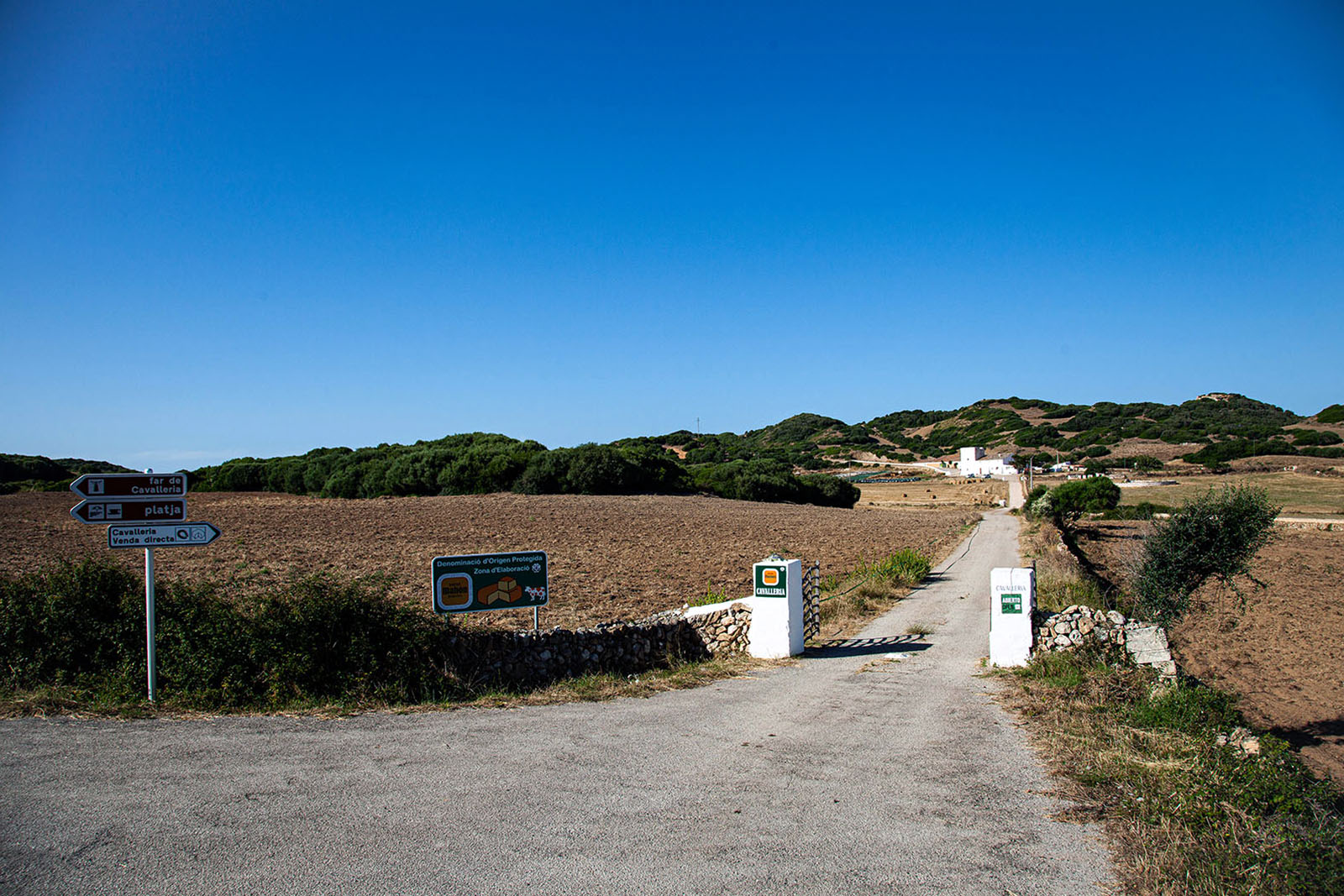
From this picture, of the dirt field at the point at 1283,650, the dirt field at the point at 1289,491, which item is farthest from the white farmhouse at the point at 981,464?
the dirt field at the point at 1283,650

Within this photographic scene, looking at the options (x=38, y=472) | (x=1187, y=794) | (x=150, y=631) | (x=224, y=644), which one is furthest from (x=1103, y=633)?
(x=38, y=472)

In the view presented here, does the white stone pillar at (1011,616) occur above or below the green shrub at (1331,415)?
below

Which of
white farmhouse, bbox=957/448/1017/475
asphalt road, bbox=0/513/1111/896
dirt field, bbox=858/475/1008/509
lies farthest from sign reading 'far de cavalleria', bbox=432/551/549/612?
white farmhouse, bbox=957/448/1017/475

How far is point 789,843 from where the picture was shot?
16.6 ft

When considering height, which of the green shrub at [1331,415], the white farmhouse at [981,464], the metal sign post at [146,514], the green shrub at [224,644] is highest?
the green shrub at [1331,415]

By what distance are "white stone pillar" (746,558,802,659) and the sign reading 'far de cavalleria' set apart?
3206mm

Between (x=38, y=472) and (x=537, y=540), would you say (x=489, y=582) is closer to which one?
(x=537, y=540)

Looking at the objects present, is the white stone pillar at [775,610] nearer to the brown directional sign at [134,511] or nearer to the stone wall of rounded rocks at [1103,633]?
the stone wall of rounded rocks at [1103,633]

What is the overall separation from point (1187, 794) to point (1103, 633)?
5275 millimetres

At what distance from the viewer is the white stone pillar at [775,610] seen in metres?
11.6

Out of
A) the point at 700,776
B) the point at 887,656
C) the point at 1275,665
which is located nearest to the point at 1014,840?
the point at 700,776

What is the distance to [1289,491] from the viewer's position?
5841cm

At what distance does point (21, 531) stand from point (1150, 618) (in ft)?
105

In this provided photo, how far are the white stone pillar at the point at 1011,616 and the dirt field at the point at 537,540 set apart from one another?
7004 mm
